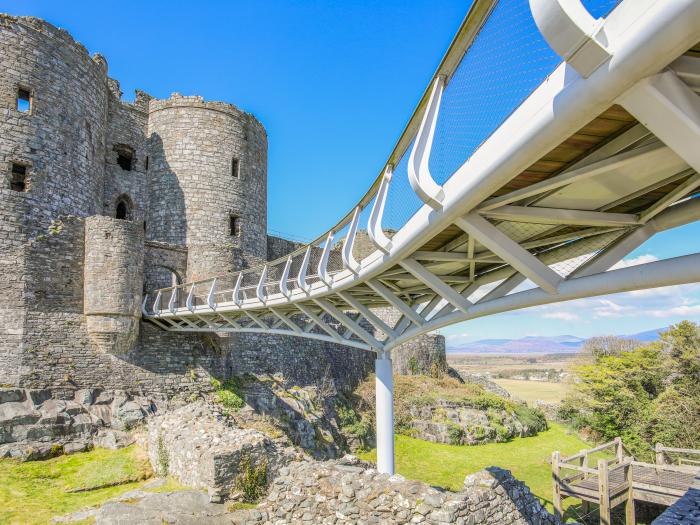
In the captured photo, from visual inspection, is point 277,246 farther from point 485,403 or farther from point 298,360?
point 485,403

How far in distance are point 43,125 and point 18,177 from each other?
168 cm

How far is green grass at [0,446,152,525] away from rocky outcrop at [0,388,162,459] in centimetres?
32

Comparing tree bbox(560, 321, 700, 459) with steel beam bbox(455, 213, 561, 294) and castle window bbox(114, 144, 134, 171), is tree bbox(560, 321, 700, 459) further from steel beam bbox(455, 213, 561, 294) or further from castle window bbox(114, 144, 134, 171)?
castle window bbox(114, 144, 134, 171)

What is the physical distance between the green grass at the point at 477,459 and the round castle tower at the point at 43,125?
499 inches

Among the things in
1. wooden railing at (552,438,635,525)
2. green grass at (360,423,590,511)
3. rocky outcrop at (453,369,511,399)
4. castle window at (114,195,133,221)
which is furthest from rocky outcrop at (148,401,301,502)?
rocky outcrop at (453,369,511,399)

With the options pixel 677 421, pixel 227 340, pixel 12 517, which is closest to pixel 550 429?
pixel 677 421

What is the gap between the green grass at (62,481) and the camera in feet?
27.2

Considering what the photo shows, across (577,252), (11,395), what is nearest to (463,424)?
(11,395)

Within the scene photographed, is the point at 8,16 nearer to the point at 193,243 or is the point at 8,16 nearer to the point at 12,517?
the point at 193,243

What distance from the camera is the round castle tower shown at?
521 inches

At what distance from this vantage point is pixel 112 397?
13.3 meters

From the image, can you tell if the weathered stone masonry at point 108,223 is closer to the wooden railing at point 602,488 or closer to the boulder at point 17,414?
the boulder at point 17,414

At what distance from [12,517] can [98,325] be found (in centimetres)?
628

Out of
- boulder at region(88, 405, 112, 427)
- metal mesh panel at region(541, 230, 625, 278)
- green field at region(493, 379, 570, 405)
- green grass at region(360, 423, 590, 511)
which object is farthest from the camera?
green field at region(493, 379, 570, 405)
